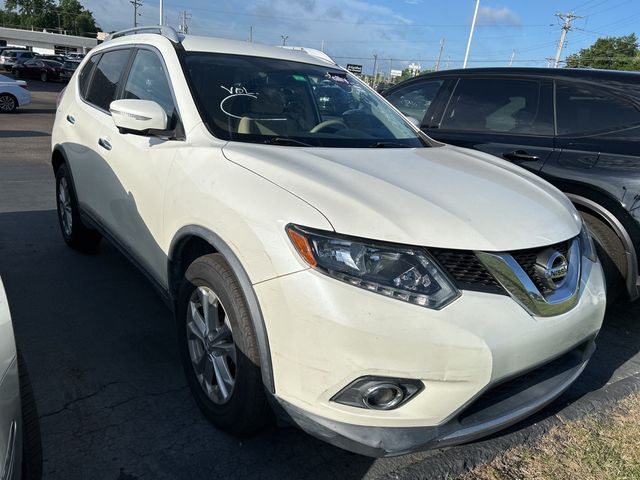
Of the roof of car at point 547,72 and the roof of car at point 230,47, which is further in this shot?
the roof of car at point 547,72

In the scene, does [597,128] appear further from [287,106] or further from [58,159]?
[58,159]

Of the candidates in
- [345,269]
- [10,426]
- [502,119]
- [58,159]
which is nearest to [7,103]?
[58,159]

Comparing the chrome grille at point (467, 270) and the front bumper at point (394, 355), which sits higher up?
the chrome grille at point (467, 270)

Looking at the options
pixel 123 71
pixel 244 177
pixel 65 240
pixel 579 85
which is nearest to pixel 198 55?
pixel 123 71

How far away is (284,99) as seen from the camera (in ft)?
10.6

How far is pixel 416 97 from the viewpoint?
537 centimetres

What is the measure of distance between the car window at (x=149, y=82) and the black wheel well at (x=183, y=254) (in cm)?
77

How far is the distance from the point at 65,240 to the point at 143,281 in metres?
1.24

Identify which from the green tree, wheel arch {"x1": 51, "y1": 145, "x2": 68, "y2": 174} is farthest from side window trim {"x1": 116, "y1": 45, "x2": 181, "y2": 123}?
the green tree

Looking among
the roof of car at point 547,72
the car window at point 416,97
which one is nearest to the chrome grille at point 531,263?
the roof of car at point 547,72

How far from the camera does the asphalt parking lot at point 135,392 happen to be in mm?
2316

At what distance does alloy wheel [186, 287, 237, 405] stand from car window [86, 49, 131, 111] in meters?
2.00

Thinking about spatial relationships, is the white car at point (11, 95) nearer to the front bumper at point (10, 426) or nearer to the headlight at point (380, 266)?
the front bumper at point (10, 426)

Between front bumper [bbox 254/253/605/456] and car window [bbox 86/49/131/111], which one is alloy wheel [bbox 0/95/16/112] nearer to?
car window [bbox 86/49/131/111]
